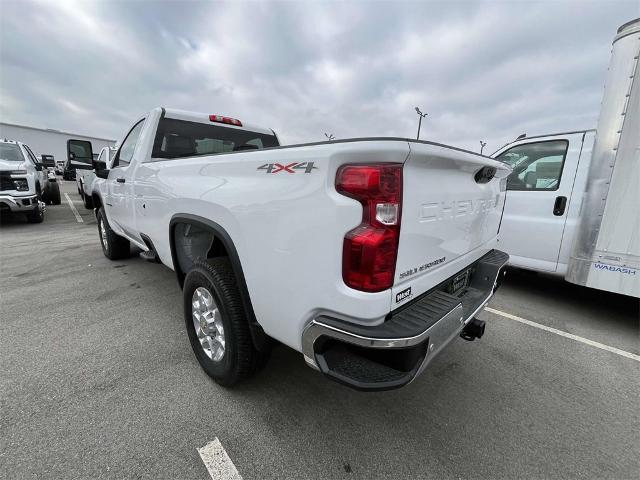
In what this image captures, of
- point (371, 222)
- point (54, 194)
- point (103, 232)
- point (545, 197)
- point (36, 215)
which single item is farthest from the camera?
point (54, 194)

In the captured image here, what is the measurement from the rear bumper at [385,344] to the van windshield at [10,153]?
10181 millimetres

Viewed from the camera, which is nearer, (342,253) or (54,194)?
(342,253)

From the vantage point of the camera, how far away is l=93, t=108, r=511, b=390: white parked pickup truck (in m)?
1.32

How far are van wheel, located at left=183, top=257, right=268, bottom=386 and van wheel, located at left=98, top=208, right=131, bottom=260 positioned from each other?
3352mm

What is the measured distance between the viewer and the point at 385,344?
4.31ft

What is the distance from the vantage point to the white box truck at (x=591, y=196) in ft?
9.59

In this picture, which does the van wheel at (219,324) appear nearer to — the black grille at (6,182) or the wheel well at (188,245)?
the wheel well at (188,245)

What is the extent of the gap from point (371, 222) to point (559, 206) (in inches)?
144

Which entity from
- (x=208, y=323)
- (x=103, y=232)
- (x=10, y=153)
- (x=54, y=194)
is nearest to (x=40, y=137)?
(x=54, y=194)

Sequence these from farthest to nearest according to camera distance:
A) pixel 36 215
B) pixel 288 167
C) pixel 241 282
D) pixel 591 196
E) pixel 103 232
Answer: pixel 36 215 < pixel 103 232 < pixel 591 196 < pixel 241 282 < pixel 288 167

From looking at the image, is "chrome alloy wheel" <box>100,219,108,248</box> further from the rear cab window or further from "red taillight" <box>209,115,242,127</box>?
"red taillight" <box>209,115,242,127</box>

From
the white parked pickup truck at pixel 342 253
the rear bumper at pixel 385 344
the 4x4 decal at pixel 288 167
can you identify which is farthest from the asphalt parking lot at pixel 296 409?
the 4x4 decal at pixel 288 167

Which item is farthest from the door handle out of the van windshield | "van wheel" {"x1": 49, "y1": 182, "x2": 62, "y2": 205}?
"van wheel" {"x1": 49, "y1": 182, "x2": 62, "y2": 205}

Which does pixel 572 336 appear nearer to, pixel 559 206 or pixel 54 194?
pixel 559 206
